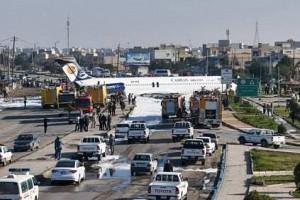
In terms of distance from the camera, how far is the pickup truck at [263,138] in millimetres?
Result: 53156

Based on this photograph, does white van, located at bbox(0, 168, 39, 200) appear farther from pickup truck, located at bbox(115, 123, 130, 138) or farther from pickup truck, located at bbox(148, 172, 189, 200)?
pickup truck, located at bbox(115, 123, 130, 138)

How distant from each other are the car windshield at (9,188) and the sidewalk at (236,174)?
24.5 feet

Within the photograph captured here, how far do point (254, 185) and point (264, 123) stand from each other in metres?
40.7

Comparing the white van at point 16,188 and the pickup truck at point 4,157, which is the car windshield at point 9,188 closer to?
the white van at point 16,188

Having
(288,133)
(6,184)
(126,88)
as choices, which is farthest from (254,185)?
(126,88)

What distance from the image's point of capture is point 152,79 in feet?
439

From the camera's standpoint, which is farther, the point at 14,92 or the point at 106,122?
the point at 14,92

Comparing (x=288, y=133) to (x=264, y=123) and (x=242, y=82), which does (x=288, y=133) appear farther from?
(x=242, y=82)

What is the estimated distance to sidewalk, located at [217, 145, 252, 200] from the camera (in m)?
29.5

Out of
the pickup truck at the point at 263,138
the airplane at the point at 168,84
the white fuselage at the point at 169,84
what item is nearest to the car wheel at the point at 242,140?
the pickup truck at the point at 263,138

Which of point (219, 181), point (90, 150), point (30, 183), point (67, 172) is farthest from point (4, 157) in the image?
point (30, 183)

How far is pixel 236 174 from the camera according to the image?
3559 cm

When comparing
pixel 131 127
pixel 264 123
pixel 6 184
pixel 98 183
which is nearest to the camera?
pixel 6 184

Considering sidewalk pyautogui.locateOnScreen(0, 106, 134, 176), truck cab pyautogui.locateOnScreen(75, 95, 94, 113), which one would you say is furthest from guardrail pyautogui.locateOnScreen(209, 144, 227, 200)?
truck cab pyautogui.locateOnScreen(75, 95, 94, 113)
